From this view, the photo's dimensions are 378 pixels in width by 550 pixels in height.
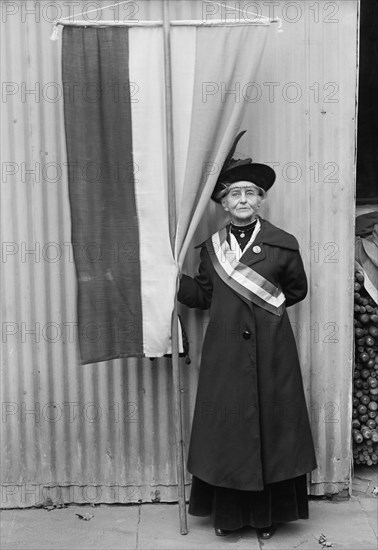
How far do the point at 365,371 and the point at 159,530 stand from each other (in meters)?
1.63

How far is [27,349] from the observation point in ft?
14.7

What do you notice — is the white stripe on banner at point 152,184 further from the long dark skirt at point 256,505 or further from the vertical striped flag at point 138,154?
the long dark skirt at point 256,505

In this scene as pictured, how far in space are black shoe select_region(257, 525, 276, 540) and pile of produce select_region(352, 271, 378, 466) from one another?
92cm

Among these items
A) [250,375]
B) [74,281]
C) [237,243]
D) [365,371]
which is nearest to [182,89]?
[237,243]

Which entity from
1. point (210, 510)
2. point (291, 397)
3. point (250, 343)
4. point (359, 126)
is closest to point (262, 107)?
point (359, 126)

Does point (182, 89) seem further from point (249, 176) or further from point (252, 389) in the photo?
point (252, 389)

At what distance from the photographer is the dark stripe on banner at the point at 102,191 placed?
3.91m

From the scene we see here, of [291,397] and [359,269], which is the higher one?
[359,269]

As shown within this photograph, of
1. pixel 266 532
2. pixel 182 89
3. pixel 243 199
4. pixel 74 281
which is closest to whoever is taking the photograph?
pixel 182 89

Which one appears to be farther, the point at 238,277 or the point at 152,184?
the point at 238,277

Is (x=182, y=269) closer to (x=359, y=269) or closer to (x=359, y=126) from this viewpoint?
(x=359, y=269)

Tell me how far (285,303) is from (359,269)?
92 centimetres

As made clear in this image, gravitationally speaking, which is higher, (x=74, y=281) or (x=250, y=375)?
(x=74, y=281)

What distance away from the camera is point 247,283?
4078 millimetres
